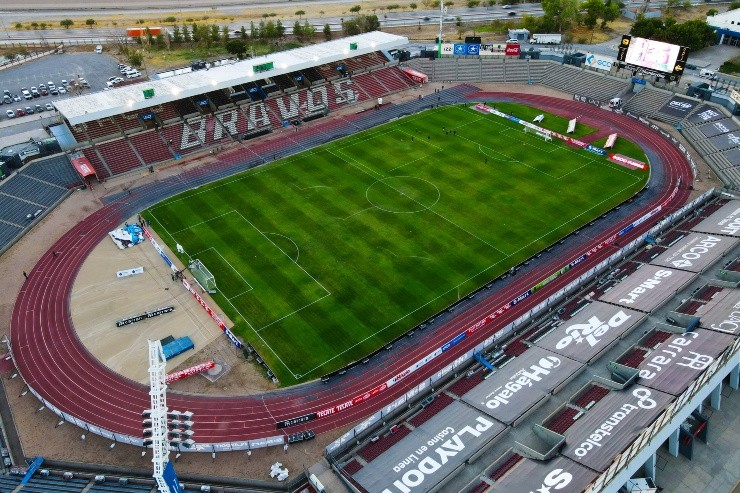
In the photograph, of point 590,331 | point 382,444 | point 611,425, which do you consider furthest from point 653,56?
point 382,444

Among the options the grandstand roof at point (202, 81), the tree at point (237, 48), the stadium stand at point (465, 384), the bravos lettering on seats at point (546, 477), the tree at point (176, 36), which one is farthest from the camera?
the tree at point (176, 36)

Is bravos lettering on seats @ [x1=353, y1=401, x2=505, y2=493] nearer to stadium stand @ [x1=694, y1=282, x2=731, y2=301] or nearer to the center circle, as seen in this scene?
stadium stand @ [x1=694, y1=282, x2=731, y2=301]

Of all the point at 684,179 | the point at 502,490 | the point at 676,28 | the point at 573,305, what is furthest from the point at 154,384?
the point at 676,28

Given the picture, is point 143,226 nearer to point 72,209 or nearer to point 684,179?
point 72,209

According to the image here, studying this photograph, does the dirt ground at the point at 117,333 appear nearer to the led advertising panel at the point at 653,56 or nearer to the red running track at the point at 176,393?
the red running track at the point at 176,393

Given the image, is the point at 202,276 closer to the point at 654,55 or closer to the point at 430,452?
the point at 430,452

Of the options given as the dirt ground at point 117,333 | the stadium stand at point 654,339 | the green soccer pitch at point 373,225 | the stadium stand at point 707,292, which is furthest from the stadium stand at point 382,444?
the stadium stand at point 707,292

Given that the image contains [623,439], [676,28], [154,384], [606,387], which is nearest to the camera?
[154,384]
